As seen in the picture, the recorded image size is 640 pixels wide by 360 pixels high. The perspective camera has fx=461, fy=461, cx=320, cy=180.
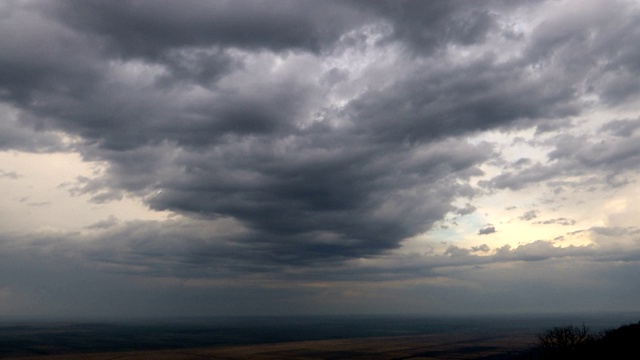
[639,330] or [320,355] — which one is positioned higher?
[639,330]

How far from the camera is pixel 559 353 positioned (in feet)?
237

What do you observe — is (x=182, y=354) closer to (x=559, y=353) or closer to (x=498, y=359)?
(x=498, y=359)

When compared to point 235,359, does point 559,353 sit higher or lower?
higher

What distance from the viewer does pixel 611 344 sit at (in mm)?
66000

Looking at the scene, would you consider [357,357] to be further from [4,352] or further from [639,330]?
[4,352]

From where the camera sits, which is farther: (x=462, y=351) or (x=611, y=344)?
(x=462, y=351)

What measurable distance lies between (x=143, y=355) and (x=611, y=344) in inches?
5333

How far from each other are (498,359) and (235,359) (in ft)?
260

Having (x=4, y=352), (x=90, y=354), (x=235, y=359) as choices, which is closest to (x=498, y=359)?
(x=235, y=359)

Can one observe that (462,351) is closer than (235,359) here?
No

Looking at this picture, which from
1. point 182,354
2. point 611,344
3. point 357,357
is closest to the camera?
point 611,344

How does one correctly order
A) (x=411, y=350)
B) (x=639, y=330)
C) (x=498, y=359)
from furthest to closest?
(x=411, y=350), (x=498, y=359), (x=639, y=330)

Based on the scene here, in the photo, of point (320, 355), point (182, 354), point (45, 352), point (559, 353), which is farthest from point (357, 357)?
point (45, 352)

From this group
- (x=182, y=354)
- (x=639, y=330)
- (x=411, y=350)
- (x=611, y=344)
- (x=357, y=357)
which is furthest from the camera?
(x=411, y=350)
